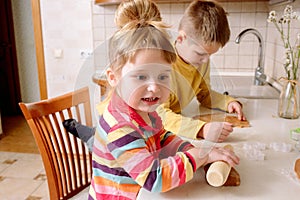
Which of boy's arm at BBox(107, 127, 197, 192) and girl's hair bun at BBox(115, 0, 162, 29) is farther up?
girl's hair bun at BBox(115, 0, 162, 29)

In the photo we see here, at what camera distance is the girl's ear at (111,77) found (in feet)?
2.28

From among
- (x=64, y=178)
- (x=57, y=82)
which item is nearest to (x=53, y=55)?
(x=57, y=82)

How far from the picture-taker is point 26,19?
3.59 meters

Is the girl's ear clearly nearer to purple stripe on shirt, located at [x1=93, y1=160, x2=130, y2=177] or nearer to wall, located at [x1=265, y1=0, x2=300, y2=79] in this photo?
purple stripe on shirt, located at [x1=93, y1=160, x2=130, y2=177]

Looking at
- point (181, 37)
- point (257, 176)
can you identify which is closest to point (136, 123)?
point (257, 176)

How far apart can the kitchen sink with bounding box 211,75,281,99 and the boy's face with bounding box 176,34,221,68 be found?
0.31m

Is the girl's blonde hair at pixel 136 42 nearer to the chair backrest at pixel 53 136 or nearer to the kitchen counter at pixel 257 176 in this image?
the kitchen counter at pixel 257 176

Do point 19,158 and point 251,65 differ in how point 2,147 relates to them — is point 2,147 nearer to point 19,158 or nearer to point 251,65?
point 19,158

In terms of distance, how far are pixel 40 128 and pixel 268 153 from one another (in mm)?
796

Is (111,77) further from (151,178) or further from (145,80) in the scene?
(151,178)

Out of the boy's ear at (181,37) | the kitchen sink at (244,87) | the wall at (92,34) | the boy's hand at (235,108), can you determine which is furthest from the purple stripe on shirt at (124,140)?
the wall at (92,34)

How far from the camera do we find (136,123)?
2.23 feet

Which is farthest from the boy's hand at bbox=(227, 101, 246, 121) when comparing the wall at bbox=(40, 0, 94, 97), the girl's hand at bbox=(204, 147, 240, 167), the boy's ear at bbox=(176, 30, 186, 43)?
the wall at bbox=(40, 0, 94, 97)

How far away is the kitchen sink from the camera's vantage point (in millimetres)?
1501
